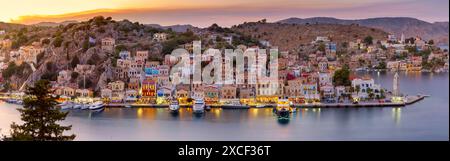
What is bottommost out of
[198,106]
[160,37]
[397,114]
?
[397,114]

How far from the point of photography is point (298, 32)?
23.4 metres

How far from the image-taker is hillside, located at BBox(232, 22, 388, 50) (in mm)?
22031

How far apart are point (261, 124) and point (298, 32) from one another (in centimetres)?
1569

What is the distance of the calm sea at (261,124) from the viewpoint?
707 cm

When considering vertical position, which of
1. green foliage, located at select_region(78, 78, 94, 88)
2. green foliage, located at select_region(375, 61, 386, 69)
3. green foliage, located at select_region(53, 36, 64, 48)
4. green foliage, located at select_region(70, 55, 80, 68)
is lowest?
green foliage, located at select_region(78, 78, 94, 88)

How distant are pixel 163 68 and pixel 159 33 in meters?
3.94

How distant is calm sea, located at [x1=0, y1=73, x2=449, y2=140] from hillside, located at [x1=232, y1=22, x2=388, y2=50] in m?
11.5

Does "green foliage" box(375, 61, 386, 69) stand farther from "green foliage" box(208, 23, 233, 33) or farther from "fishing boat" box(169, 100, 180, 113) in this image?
"fishing boat" box(169, 100, 180, 113)

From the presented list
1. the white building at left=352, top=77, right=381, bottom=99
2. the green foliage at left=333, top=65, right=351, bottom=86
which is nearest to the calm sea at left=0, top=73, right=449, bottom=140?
the white building at left=352, top=77, right=381, bottom=99

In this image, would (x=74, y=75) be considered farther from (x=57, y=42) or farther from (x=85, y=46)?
(x=57, y=42)

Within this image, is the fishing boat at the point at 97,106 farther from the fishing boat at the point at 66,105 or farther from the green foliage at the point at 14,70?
the green foliage at the point at 14,70

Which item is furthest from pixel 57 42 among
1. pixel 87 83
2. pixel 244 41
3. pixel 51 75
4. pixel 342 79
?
pixel 342 79

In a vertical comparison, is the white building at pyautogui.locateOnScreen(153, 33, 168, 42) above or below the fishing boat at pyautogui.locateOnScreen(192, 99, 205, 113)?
above
